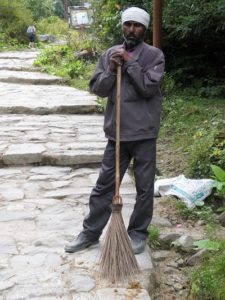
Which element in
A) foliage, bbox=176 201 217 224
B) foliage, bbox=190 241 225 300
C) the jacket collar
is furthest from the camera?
foliage, bbox=176 201 217 224

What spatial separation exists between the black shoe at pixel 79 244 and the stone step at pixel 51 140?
2.59 m

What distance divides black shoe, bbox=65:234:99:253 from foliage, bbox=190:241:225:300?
0.90 metres

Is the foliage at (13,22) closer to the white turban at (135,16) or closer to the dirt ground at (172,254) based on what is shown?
the dirt ground at (172,254)

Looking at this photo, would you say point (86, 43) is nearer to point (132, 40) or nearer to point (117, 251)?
point (132, 40)

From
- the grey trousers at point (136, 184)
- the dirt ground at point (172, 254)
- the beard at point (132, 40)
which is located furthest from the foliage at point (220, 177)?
the beard at point (132, 40)

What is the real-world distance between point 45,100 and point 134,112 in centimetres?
667

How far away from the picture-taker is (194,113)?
8.21 meters

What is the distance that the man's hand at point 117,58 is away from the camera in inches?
141

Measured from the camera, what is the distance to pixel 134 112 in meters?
3.72

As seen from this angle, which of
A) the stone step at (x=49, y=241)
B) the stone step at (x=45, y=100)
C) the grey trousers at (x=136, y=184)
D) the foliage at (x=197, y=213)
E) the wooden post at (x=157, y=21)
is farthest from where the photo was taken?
the stone step at (x=45, y=100)

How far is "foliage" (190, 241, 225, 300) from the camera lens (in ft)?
11.0

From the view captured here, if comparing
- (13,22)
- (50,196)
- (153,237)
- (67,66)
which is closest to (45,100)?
(67,66)

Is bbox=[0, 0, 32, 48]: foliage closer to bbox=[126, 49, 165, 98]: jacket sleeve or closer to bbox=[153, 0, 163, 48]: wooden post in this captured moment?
bbox=[153, 0, 163, 48]: wooden post

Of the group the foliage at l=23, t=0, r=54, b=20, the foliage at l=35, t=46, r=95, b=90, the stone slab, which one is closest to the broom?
the foliage at l=35, t=46, r=95, b=90
